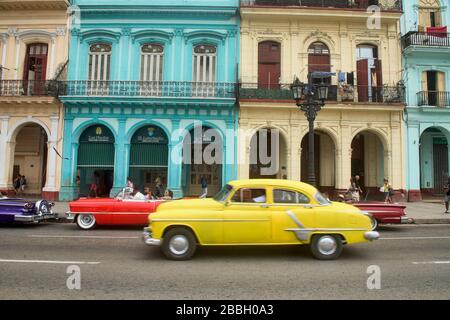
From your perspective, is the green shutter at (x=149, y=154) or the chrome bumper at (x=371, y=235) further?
the green shutter at (x=149, y=154)

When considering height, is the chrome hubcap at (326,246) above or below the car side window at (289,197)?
below

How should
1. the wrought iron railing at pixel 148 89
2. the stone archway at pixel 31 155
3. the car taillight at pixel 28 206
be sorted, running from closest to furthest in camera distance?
the car taillight at pixel 28 206 < the wrought iron railing at pixel 148 89 < the stone archway at pixel 31 155

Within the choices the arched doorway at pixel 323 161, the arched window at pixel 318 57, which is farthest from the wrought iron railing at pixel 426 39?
the arched doorway at pixel 323 161

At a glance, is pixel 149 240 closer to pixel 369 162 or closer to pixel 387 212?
pixel 387 212

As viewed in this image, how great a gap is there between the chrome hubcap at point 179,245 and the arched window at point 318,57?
13.7 metres

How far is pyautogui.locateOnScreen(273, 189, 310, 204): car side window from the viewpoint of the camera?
6156 mm

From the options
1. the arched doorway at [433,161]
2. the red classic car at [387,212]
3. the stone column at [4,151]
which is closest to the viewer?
the red classic car at [387,212]

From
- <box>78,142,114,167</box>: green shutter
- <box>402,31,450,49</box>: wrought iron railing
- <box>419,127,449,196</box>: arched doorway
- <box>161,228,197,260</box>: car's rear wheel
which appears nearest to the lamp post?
<box>161,228,197,260</box>: car's rear wheel

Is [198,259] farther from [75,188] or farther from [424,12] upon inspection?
[424,12]

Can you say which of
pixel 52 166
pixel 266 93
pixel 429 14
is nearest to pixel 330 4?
pixel 429 14

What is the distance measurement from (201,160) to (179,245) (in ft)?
37.0

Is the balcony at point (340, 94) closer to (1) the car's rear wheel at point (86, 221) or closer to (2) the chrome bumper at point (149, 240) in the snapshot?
(1) the car's rear wheel at point (86, 221)

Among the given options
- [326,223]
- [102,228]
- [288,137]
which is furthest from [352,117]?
[102,228]

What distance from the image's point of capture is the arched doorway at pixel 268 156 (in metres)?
17.3
